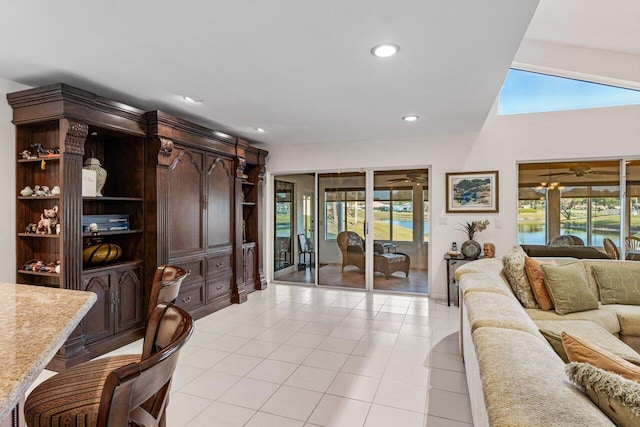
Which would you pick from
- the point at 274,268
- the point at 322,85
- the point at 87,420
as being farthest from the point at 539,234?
the point at 87,420

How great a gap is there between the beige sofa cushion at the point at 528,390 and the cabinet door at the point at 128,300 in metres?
3.18

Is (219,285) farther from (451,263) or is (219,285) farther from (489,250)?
(489,250)

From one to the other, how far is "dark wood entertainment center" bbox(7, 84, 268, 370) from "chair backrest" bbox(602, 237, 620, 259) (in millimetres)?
4760

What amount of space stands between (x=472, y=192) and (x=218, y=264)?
359 centimetres

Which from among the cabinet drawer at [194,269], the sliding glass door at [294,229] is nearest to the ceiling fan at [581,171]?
the sliding glass door at [294,229]

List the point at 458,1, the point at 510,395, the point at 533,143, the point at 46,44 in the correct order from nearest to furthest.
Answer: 1. the point at 510,395
2. the point at 458,1
3. the point at 46,44
4. the point at 533,143

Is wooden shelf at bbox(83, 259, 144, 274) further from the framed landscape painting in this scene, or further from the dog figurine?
the framed landscape painting

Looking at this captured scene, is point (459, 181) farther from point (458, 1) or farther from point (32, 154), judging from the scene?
point (32, 154)

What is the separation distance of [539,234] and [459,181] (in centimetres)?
124

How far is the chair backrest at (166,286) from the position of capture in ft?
5.01

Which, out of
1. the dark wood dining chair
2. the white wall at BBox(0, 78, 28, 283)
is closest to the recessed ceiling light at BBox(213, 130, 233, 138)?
the white wall at BBox(0, 78, 28, 283)

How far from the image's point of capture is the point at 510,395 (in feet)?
3.34

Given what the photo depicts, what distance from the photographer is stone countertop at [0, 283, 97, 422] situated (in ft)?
2.69

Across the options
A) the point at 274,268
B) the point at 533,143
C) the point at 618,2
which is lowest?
the point at 274,268
